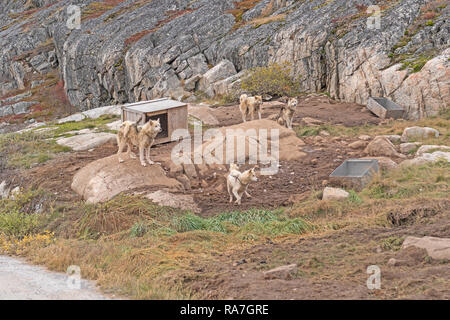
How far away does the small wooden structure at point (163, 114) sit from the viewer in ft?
63.0

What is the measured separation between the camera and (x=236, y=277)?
335 inches

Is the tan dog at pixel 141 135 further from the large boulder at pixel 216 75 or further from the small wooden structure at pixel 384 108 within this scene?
the large boulder at pixel 216 75

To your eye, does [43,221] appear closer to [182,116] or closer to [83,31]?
[182,116]

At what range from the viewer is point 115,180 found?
14922 millimetres

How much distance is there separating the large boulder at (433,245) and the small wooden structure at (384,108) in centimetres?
1554

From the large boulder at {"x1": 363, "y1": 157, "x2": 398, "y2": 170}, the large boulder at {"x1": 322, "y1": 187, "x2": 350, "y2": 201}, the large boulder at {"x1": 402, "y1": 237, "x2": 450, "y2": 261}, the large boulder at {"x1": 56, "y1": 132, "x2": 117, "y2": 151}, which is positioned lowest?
the large boulder at {"x1": 322, "y1": 187, "x2": 350, "y2": 201}

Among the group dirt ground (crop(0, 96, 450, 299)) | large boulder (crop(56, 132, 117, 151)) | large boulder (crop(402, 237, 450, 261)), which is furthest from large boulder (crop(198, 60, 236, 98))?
large boulder (crop(402, 237, 450, 261))

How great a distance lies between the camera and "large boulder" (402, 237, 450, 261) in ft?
29.1

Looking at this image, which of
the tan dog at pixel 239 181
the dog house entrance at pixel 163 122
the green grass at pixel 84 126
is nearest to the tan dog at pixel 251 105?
the dog house entrance at pixel 163 122

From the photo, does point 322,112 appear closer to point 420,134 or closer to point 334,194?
point 420,134

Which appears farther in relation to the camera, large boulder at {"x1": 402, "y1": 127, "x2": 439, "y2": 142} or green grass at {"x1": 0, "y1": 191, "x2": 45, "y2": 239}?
large boulder at {"x1": 402, "y1": 127, "x2": 439, "y2": 142}

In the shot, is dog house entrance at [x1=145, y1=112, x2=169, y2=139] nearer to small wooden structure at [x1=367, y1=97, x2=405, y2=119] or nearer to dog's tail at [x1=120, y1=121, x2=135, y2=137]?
dog's tail at [x1=120, y1=121, x2=135, y2=137]

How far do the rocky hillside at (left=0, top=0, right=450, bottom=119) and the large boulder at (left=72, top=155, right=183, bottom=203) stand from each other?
14.0 m

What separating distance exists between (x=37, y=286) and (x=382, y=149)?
12392 millimetres
